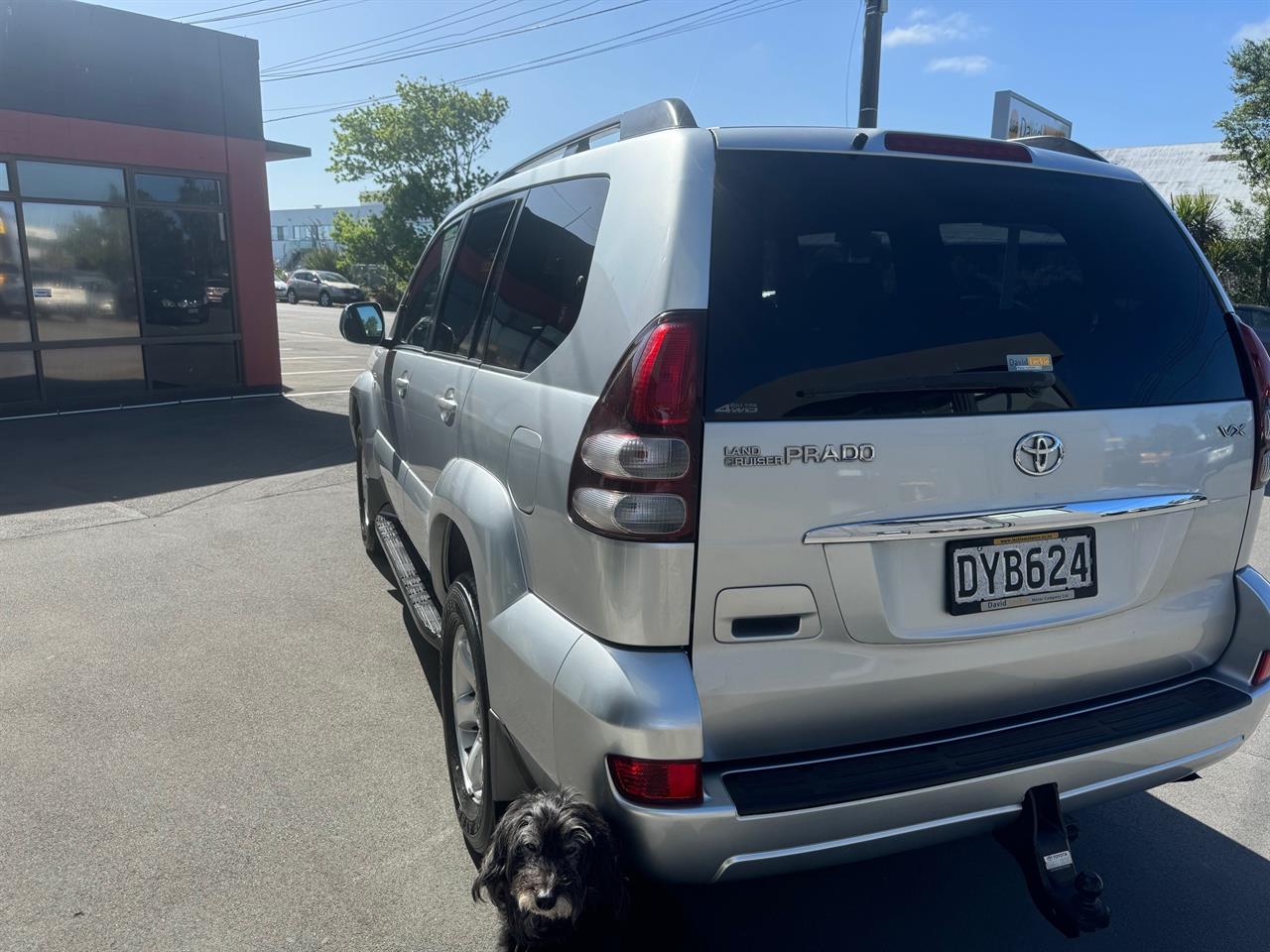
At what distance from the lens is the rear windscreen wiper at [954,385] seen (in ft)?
6.98

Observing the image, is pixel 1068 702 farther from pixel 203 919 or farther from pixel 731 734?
pixel 203 919

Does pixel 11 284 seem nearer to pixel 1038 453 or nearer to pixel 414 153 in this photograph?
pixel 1038 453

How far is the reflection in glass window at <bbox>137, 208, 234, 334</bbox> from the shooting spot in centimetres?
1282

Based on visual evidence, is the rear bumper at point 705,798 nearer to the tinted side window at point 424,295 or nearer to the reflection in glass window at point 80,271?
the tinted side window at point 424,295

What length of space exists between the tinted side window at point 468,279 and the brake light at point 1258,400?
2270 mm

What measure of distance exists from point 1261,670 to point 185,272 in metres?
13.7

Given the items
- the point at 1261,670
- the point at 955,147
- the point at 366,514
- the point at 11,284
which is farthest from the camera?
the point at 11,284

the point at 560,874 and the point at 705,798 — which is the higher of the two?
the point at 705,798

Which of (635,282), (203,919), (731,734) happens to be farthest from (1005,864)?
(203,919)

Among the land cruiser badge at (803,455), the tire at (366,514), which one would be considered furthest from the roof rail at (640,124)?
the tire at (366,514)

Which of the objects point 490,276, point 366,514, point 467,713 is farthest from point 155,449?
point 467,713

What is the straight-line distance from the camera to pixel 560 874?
2051mm

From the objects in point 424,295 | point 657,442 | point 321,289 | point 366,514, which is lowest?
point 366,514

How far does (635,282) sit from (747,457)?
18.9 inches
